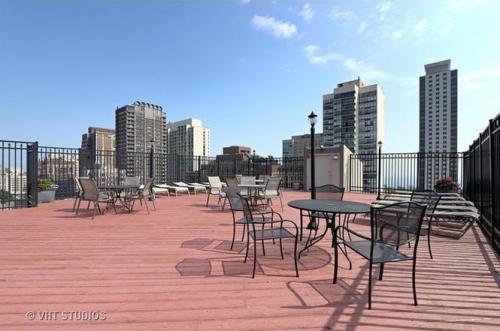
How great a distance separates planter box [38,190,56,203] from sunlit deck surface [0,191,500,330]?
462cm

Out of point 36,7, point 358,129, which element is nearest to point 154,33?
point 36,7

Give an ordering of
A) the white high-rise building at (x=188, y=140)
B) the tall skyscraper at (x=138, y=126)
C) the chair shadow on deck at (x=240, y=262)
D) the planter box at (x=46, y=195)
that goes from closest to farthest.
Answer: the chair shadow on deck at (x=240, y=262) < the planter box at (x=46, y=195) < the tall skyscraper at (x=138, y=126) < the white high-rise building at (x=188, y=140)

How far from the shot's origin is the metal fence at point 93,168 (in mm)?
6973

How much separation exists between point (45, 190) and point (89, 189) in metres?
3.49

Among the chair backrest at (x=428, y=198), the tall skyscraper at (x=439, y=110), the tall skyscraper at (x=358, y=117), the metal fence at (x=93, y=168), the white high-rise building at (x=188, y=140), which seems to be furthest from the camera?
the white high-rise building at (x=188, y=140)

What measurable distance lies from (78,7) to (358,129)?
22.6 metres

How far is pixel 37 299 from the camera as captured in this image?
214 cm

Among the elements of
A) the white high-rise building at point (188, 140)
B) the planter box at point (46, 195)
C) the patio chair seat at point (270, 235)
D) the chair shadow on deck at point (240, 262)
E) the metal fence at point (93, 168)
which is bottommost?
the chair shadow on deck at point (240, 262)

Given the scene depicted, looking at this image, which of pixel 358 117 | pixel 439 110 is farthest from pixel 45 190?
pixel 439 110

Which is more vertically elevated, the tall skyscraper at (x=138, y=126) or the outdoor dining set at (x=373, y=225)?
the tall skyscraper at (x=138, y=126)

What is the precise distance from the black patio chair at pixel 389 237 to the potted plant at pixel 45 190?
9047mm

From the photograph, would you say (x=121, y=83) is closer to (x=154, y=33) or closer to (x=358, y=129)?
(x=154, y=33)

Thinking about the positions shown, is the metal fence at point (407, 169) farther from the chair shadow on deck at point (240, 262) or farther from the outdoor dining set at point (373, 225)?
the chair shadow on deck at point (240, 262)

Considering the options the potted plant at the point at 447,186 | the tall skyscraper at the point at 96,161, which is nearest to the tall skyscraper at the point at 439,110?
the potted plant at the point at 447,186
